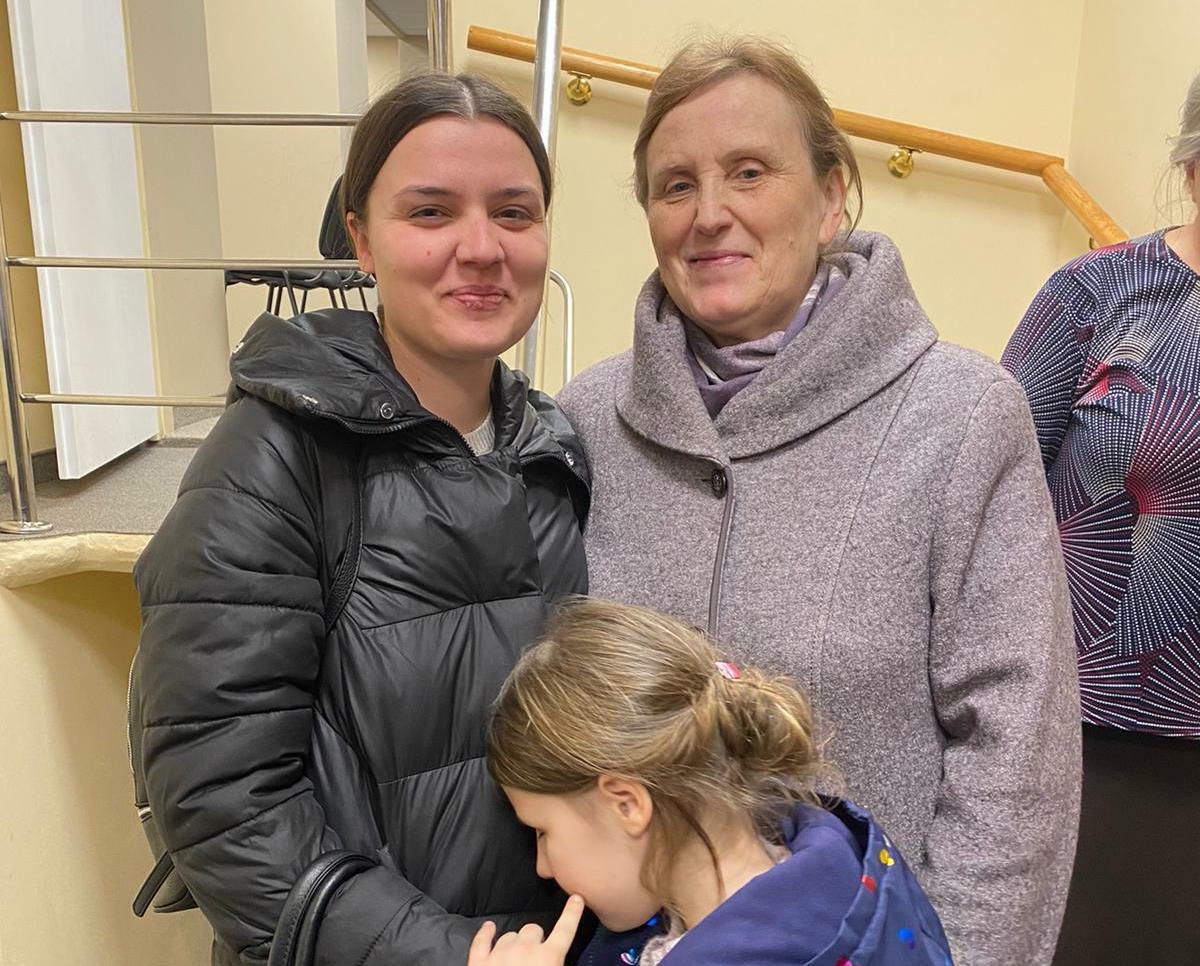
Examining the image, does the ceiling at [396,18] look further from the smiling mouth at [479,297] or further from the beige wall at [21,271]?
the smiling mouth at [479,297]

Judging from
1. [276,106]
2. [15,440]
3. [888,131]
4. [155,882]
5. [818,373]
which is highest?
[276,106]

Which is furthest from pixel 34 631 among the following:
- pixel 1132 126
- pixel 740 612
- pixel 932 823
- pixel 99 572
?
pixel 1132 126

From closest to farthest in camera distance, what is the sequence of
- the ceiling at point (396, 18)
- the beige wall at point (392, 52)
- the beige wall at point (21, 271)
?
the beige wall at point (21, 271)
the ceiling at point (396, 18)
the beige wall at point (392, 52)

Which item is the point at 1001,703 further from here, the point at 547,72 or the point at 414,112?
the point at 547,72

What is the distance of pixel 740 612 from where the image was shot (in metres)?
1.01

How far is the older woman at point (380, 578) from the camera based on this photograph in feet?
2.69

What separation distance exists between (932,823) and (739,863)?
0.72 feet

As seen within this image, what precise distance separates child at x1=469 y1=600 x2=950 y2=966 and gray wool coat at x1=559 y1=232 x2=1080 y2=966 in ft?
0.28

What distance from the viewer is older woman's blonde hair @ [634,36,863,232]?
1.05m

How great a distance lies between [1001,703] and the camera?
0.91 metres

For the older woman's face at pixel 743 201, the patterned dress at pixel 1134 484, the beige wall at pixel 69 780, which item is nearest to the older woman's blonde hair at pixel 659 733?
the older woman's face at pixel 743 201

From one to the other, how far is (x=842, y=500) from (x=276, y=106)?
3.78 metres

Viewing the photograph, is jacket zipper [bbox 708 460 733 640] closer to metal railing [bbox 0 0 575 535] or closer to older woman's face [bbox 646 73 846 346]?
older woman's face [bbox 646 73 846 346]

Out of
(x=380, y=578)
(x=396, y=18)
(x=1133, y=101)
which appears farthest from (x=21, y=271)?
(x=396, y=18)
